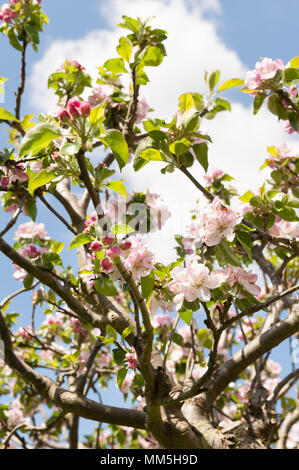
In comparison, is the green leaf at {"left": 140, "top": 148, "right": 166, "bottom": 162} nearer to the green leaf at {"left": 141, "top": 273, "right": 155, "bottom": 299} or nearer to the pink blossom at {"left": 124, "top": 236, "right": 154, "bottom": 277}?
the pink blossom at {"left": 124, "top": 236, "right": 154, "bottom": 277}

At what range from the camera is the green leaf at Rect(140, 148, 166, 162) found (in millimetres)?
1464

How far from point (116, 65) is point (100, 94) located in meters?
0.44

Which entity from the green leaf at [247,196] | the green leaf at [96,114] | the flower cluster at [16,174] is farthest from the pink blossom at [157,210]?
the green leaf at [96,114]

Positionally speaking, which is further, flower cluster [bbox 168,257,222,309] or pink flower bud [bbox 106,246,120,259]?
flower cluster [bbox 168,257,222,309]

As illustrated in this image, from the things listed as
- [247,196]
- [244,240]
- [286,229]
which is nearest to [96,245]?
[244,240]

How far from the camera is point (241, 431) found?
2184 millimetres

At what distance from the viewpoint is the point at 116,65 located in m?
2.22

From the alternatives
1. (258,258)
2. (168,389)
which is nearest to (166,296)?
(168,389)

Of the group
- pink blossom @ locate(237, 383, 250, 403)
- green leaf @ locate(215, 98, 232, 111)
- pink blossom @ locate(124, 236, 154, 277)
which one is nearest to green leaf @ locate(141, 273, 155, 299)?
pink blossom @ locate(124, 236, 154, 277)

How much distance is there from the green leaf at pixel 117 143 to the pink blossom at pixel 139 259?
29cm

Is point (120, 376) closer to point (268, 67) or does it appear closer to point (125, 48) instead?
point (268, 67)

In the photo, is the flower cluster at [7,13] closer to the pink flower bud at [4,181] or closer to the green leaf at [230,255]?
the pink flower bud at [4,181]

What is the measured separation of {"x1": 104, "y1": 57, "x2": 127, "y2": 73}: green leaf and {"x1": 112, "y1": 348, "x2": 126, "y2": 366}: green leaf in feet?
4.45

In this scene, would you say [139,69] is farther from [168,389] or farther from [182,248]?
[168,389]
